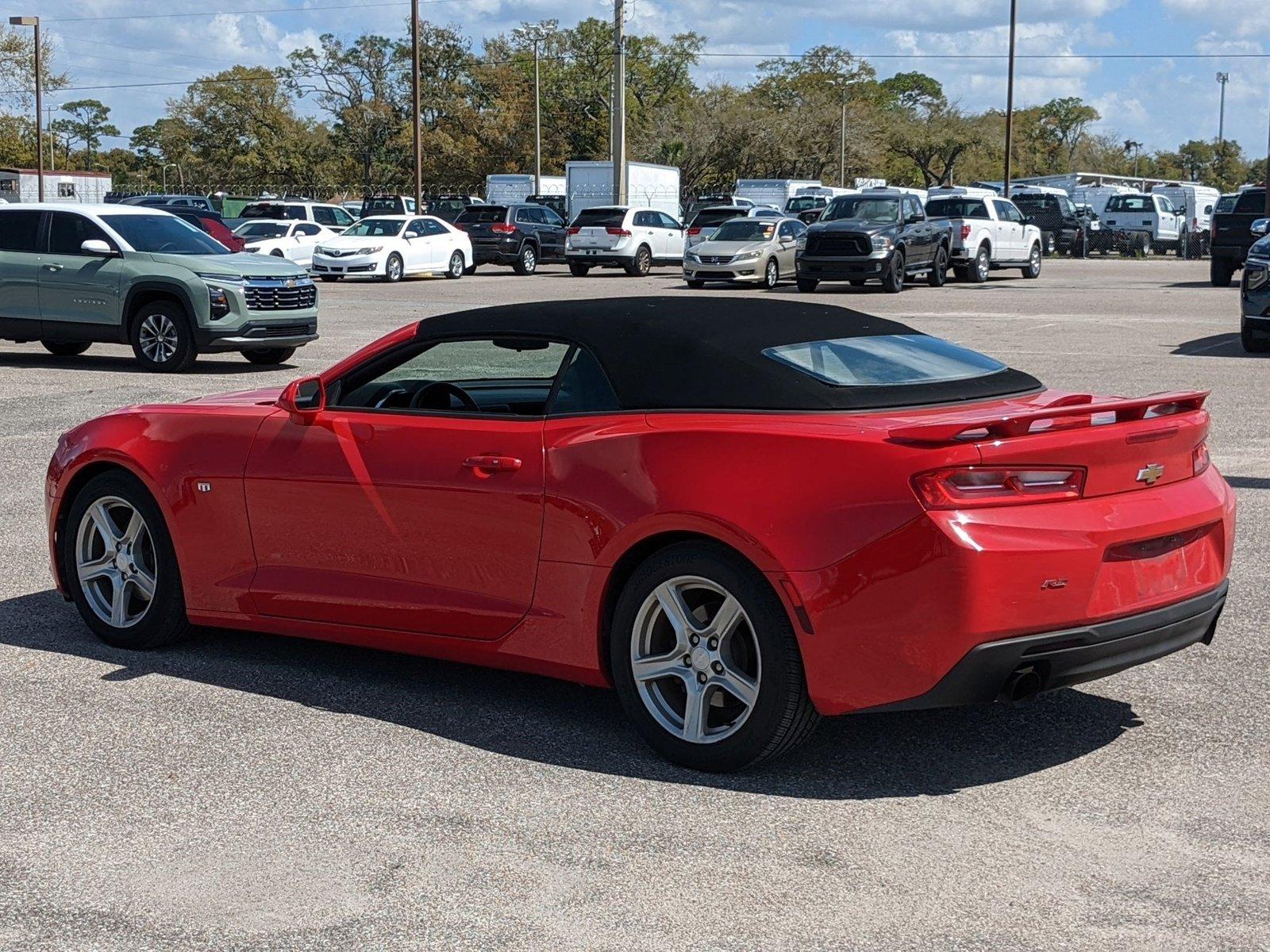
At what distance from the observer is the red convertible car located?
4.41 metres

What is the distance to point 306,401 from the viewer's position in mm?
5746

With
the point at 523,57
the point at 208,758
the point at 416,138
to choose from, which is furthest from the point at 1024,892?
the point at 523,57

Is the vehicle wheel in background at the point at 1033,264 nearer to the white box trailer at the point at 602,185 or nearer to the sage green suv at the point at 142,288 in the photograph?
the white box trailer at the point at 602,185

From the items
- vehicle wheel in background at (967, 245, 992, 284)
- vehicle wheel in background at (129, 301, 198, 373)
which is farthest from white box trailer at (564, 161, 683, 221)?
vehicle wheel in background at (129, 301, 198, 373)

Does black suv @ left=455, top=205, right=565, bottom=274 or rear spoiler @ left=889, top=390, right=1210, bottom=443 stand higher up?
black suv @ left=455, top=205, right=565, bottom=274

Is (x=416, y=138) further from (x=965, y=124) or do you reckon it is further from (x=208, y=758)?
(x=965, y=124)

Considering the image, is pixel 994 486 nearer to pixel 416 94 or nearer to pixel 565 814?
pixel 565 814

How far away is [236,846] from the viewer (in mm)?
4301

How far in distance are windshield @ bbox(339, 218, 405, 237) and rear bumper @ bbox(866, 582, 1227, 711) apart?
32.6 m

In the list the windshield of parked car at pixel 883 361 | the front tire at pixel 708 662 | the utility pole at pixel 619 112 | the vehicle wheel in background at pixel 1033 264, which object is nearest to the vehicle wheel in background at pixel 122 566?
the front tire at pixel 708 662

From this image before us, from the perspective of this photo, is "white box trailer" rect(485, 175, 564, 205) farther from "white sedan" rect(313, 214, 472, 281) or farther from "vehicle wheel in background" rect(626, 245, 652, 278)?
"white sedan" rect(313, 214, 472, 281)

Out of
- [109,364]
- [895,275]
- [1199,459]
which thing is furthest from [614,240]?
[1199,459]

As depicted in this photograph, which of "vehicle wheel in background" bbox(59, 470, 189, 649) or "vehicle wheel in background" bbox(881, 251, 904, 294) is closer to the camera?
"vehicle wheel in background" bbox(59, 470, 189, 649)

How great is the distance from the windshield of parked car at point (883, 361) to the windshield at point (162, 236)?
13417 mm
